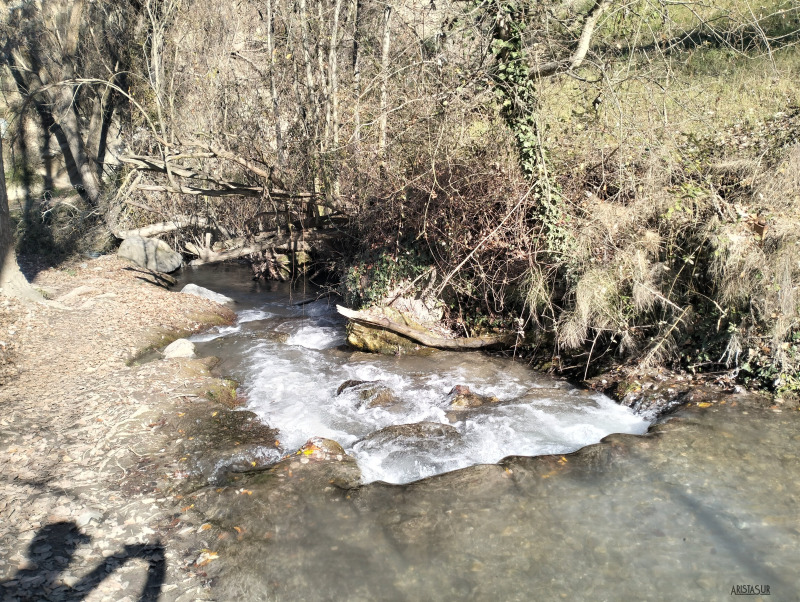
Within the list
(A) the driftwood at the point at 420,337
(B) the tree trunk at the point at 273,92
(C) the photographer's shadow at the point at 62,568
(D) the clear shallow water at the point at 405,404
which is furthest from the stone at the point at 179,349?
(B) the tree trunk at the point at 273,92

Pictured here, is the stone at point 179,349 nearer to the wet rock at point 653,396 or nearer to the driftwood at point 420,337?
the driftwood at point 420,337

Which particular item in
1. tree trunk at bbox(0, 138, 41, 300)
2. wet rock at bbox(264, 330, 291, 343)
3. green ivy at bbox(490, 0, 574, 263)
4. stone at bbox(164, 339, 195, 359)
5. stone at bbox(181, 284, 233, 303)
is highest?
green ivy at bbox(490, 0, 574, 263)

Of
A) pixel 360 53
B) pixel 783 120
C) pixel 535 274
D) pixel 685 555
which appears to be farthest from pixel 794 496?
pixel 360 53

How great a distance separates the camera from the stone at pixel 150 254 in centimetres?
1471

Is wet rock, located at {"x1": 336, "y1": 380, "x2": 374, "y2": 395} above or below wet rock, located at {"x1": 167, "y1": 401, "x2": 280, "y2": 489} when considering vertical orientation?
below

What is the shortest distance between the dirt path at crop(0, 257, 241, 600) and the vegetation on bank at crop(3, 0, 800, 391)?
311cm

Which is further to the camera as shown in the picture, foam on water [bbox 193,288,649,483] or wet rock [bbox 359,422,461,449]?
wet rock [bbox 359,422,461,449]

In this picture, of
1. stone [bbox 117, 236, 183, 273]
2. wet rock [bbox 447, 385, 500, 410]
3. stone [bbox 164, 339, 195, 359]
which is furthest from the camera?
stone [bbox 117, 236, 183, 273]

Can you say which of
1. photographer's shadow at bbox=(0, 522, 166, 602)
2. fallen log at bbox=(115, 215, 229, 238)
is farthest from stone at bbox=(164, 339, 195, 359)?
fallen log at bbox=(115, 215, 229, 238)

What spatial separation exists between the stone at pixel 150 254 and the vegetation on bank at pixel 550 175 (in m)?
4.01

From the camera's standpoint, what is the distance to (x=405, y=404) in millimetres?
7133

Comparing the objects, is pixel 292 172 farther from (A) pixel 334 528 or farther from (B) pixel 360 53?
(A) pixel 334 528

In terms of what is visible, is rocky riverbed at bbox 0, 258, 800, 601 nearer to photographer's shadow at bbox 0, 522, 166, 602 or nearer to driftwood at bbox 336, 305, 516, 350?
photographer's shadow at bbox 0, 522, 166, 602

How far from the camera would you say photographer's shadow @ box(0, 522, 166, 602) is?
3.89 metres
